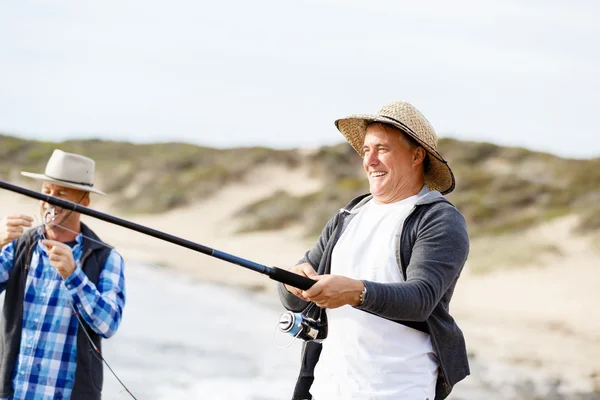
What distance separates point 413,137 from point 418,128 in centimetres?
3

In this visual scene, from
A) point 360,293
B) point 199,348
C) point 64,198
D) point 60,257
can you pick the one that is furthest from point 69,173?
point 199,348

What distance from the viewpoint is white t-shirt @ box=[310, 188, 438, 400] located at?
2662 millimetres

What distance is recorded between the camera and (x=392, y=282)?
2.67m

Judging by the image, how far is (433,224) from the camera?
2.67 metres

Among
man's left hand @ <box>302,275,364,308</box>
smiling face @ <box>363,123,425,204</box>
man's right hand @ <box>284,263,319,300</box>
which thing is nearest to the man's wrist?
man's left hand @ <box>302,275,364,308</box>

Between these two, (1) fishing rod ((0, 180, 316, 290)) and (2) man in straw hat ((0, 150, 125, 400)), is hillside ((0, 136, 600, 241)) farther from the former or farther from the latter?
(1) fishing rod ((0, 180, 316, 290))

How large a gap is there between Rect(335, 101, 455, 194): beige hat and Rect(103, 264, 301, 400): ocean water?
320 centimetres

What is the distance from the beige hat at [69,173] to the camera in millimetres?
3609

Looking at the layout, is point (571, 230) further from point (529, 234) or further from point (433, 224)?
point (433, 224)

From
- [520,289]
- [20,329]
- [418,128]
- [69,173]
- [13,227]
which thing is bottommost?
[520,289]

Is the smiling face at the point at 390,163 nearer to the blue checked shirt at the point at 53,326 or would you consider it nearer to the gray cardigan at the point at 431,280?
the gray cardigan at the point at 431,280

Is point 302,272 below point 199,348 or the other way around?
the other way around

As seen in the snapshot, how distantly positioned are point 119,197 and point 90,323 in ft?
111

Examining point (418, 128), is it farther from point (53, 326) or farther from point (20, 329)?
point (20, 329)
